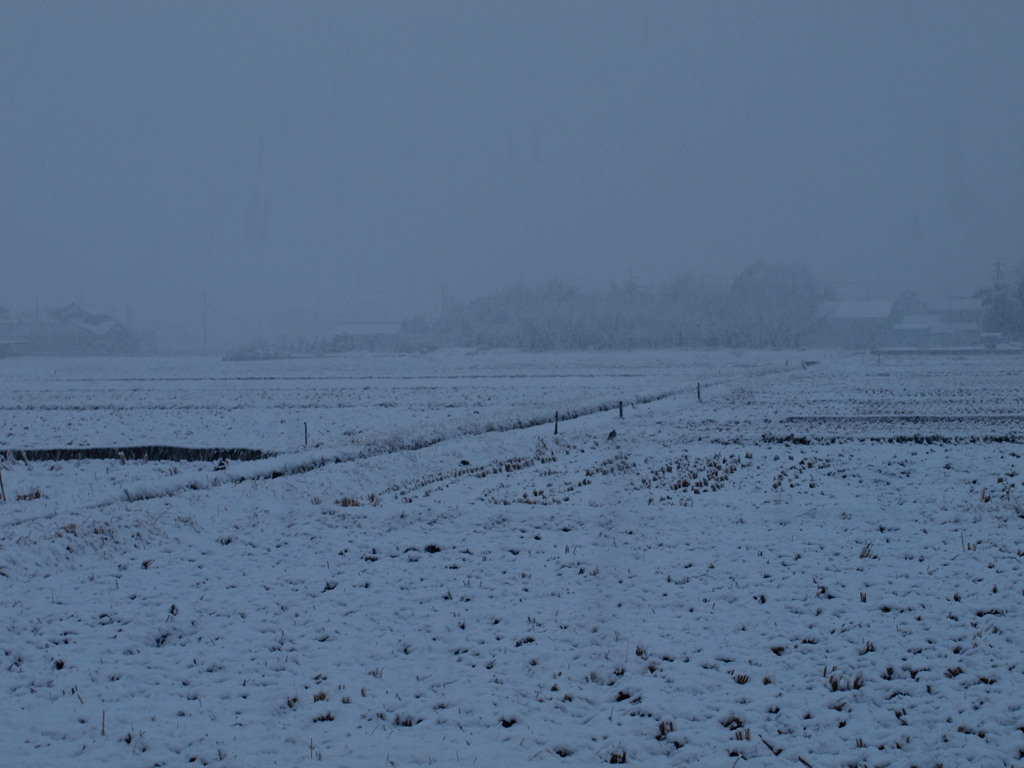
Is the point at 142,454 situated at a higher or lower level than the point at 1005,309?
lower

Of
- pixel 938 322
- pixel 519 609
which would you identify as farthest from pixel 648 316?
pixel 519 609

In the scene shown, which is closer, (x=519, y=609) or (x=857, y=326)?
(x=519, y=609)

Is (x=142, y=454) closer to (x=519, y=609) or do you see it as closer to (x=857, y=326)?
(x=519, y=609)

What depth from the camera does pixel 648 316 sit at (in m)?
128

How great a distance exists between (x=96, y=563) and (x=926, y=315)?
134 m

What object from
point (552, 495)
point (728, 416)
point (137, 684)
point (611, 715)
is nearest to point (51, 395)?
point (728, 416)

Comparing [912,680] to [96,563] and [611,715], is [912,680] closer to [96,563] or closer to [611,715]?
[611,715]

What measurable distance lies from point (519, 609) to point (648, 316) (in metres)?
121

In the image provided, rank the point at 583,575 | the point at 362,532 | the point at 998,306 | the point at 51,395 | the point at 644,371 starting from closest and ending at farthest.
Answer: the point at 583,575 → the point at 362,532 → the point at 51,395 → the point at 644,371 → the point at 998,306

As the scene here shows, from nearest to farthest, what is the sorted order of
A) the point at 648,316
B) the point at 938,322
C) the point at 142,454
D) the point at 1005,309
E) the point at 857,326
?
1. the point at 142,454
2. the point at 1005,309
3. the point at 857,326
4. the point at 938,322
5. the point at 648,316

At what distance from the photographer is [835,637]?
336 inches

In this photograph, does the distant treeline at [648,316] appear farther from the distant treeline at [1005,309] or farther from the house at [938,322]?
the distant treeline at [1005,309]

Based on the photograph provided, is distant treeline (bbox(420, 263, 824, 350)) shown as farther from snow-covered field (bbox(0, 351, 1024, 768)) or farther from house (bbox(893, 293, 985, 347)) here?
snow-covered field (bbox(0, 351, 1024, 768))

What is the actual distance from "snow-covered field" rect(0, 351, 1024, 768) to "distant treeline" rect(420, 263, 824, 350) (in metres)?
89.6
